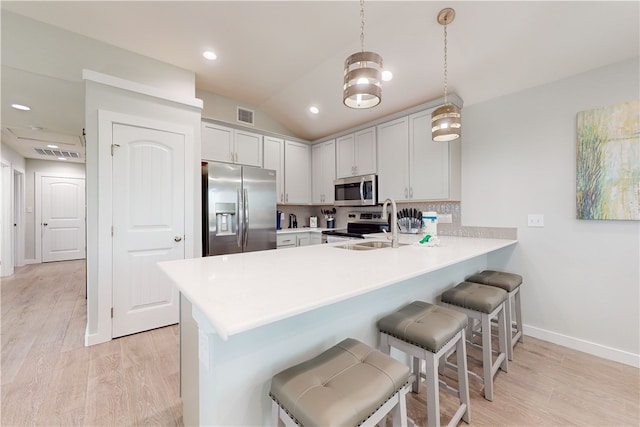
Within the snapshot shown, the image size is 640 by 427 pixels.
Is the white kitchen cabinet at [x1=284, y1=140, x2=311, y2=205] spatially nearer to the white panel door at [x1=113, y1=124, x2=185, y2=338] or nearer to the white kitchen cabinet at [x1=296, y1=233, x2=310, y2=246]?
the white kitchen cabinet at [x1=296, y1=233, x2=310, y2=246]

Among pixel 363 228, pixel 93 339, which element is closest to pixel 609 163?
pixel 363 228

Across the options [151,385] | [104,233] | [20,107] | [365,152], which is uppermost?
[20,107]

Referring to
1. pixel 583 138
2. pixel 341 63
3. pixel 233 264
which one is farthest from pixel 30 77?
pixel 583 138

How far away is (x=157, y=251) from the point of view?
108 inches

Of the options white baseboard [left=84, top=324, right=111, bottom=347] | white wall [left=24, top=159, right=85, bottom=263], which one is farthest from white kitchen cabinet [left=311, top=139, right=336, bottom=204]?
white wall [left=24, top=159, right=85, bottom=263]

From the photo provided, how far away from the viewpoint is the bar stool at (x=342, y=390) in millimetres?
808

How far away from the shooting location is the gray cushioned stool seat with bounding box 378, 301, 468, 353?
1.26 meters

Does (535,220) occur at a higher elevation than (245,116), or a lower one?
lower

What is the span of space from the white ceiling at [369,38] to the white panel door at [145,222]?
834mm

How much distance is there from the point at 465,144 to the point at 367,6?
5.95 ft

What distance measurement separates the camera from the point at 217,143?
3645mm

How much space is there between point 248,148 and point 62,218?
5.83m

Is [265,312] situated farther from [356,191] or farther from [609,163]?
[356,191]

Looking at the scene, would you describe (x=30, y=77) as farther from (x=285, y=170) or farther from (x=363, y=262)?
(x=363, y=262)
